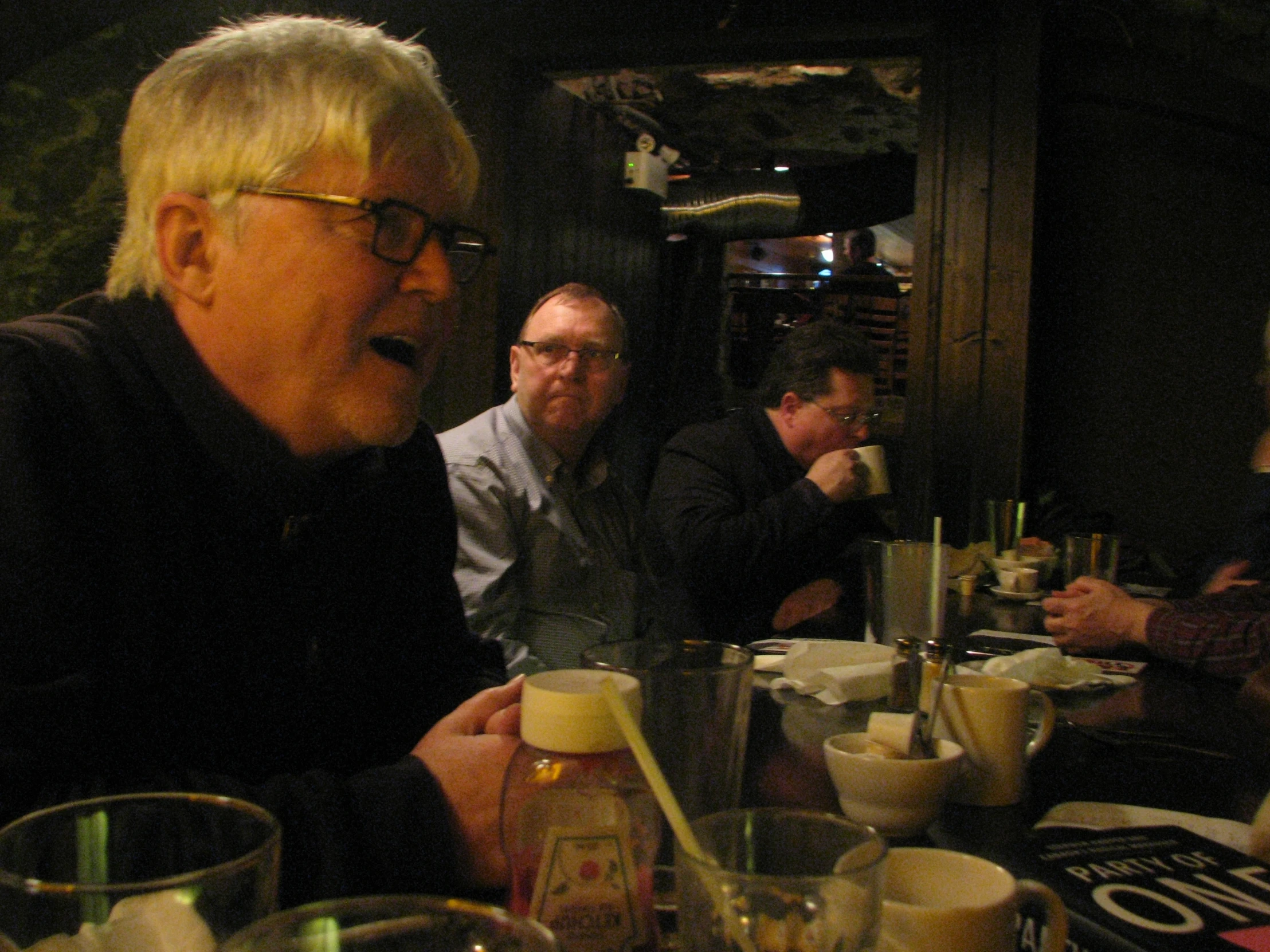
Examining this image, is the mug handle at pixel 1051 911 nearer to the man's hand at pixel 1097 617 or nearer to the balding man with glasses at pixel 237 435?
the balding man with glasses at pixel 237 435

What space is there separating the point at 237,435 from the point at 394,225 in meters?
0.31

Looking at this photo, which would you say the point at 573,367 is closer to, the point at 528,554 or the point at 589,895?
the point at 528,554

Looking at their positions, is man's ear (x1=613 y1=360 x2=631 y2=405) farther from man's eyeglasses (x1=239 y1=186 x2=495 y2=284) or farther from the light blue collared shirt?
man's eyeglasses (x1=239 y1=186 x2=495 y2=284)

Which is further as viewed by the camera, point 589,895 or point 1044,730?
point 1044,730

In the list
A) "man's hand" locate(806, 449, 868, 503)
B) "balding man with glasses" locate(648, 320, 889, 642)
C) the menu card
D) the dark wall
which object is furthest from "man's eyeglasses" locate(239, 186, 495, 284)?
the dark wall

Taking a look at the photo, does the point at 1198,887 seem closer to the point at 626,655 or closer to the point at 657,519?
the point at 626,655

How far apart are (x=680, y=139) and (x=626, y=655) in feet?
18.5

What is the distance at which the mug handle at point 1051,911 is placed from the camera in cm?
59

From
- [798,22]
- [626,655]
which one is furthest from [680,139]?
[626,655]

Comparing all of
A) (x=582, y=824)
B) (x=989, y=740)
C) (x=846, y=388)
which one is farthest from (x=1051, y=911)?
(x=846, y=388)

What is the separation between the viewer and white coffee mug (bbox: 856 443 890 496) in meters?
2.75

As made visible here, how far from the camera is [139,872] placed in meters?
0.54

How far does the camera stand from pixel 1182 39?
405 centimetres

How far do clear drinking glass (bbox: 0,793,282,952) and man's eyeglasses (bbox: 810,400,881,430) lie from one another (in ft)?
8.95
